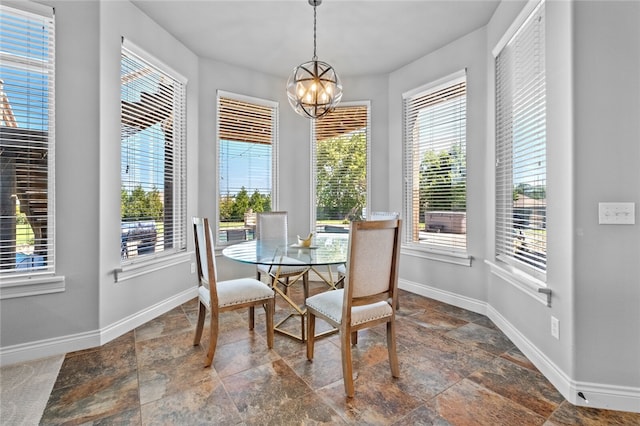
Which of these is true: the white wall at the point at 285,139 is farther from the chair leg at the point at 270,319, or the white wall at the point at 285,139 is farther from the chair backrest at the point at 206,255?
the chair leg at the point at 270,319

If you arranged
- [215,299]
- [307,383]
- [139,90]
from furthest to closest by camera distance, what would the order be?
[139,90] → [215,299] → [307,383]

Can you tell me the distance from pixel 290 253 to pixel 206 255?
0.68 metres

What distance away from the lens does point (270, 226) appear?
12.1 feet

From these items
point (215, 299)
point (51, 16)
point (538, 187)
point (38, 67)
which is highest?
point (51, 16)

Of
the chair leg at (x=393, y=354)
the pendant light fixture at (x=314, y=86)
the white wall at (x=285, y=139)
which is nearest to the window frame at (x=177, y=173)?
the white wall at (x=285, y=139)

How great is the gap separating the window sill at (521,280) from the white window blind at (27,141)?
3.64 m

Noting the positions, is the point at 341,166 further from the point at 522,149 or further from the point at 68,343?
the point at 68,343

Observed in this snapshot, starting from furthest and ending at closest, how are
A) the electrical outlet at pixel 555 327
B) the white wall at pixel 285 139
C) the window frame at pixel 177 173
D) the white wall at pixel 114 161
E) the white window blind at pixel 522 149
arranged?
the white wall at pixel 285 139, the window frame at pixel 177 173, the white wall at pixel 114 161, the white window blind at pixel 522 149, the electrical outlet at pixel 555 327

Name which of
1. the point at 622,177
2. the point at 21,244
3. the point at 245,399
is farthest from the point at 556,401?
the point at 21,244

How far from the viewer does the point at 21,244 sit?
87.9 inches

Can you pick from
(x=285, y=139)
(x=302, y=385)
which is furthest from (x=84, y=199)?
(x=285, y=139)

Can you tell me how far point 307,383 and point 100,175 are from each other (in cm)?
232

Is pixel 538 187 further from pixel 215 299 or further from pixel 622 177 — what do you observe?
pixel 215 299

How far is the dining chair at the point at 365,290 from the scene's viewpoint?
182 cm
